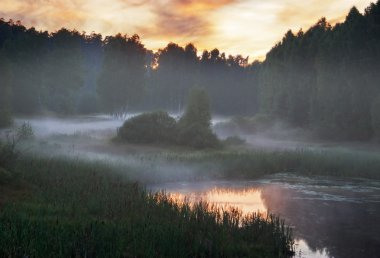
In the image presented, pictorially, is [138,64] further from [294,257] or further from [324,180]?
[294,257]

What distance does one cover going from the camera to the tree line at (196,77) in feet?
186

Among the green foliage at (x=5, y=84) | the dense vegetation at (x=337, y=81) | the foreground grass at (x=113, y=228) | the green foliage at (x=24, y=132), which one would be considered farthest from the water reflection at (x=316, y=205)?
the green foliage at (x=5, y=84)

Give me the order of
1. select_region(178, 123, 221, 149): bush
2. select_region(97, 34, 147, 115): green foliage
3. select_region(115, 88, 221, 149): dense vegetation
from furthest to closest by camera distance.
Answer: select_region(97, 34, 147, 115): green foliage → select_region(115, 88, 221, 149): dense vegetation → select_region(178, 123, 221, 149): bush

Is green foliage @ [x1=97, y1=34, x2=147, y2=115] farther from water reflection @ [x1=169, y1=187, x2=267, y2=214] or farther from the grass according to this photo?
water reflection @ [x1=169, y1=187, x2=267, y2=214]

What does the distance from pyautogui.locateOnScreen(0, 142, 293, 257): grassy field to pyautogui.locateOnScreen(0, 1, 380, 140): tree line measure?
37.1 meters

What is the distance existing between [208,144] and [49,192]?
28.4 meters

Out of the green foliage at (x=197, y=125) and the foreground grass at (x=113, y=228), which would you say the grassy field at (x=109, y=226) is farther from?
the green foliage at (x=197, y=125)

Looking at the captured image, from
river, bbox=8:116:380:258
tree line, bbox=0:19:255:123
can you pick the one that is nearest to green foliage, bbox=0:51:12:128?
tree line, bbox=0:19:255:123

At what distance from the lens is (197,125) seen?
44.5 meters

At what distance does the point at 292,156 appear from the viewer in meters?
36.0

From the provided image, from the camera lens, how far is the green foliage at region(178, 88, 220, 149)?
43.7 metres

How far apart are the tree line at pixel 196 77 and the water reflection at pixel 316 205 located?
2652cm

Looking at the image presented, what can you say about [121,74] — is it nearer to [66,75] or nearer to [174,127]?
[66,75]

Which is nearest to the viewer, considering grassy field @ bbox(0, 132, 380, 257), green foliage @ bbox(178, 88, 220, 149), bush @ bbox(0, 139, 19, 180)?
grassy field @ bbox(0, 132, 380, 257)
